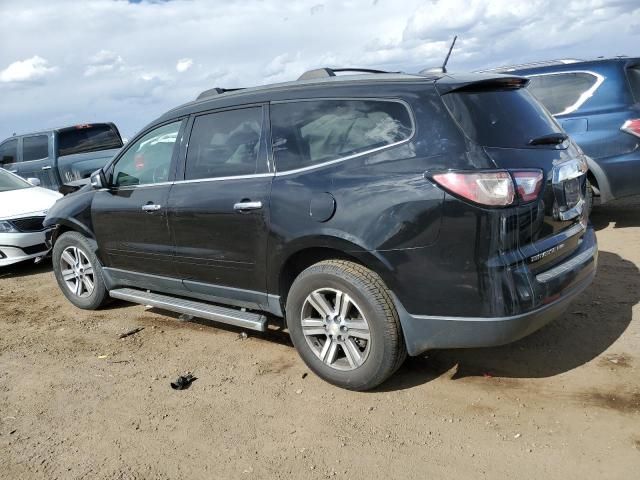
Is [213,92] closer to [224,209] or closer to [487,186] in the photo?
[224,209]

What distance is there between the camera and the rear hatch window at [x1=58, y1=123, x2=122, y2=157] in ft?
36.6

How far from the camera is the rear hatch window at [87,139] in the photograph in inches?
440

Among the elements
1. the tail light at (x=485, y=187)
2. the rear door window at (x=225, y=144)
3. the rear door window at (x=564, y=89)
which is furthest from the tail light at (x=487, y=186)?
the rear door window at (x=564, y=89)

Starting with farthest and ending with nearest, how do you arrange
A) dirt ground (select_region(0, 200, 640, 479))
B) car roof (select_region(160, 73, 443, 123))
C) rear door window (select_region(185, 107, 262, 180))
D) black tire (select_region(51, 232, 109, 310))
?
1. black tire (select_region(51, 232, 109, 310))
2. rear door window (select_region(185, 107, 262, 180))
3. car roof (select_region(160, 73, 443, 123))
4. dirt ground (select_region(0, 200, 640, 479))

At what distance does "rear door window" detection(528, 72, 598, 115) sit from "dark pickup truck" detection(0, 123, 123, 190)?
7.69 meters

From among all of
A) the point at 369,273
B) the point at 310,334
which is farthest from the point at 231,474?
the point at 369,273

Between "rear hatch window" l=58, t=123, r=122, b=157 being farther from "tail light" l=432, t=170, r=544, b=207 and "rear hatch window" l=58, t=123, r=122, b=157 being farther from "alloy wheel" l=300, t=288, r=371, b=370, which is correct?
"tail light" l=432, t=170, r=544, b=207

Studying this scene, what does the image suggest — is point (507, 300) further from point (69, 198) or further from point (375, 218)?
point (69, 198)

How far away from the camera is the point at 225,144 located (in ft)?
13.4

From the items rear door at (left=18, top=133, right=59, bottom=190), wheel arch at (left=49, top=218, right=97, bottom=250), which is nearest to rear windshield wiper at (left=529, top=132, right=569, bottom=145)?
wheel arch at (left=49, top=218, right=97, bottom=250)

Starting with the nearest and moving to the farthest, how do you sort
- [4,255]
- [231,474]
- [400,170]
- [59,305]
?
[231,474]
[400,170]
[59,305]
[4,255]

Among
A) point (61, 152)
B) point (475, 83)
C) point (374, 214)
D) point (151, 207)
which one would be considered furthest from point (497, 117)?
point (61, 152)

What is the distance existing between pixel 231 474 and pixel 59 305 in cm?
Answer: 376

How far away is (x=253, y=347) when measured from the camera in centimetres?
436
